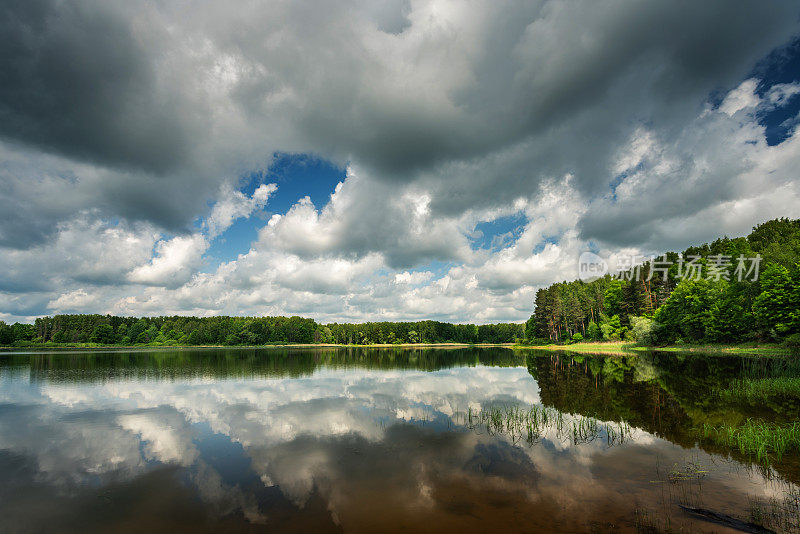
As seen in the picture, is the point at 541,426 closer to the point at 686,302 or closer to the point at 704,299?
the point at 704,299

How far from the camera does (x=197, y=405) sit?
25297 millimetres

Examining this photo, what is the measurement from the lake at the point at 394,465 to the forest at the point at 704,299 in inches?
1593

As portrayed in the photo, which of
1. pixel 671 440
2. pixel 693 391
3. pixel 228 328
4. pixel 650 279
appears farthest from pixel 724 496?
pixel 228 328

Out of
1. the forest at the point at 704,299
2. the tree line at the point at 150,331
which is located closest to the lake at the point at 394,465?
the forest at the point at 704,299

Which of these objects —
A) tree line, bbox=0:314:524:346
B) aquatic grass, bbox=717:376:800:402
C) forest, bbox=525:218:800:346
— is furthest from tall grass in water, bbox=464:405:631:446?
tree line, bbox=0:314:524:346

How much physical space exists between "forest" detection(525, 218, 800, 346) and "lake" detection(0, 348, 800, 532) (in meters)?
40.5

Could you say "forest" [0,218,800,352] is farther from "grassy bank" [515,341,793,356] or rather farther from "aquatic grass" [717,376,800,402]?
"aquatic grass" [717,376,800,402]

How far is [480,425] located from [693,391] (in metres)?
20.4

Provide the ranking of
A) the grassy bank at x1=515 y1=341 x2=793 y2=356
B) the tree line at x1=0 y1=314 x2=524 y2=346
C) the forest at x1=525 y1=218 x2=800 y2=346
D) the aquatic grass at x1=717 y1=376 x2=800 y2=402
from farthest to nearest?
the tree line at x1=0 y1=314 x2=524 y2=346
the forest at x1=525 y1=218 x2=800 y2=346
the grassy bank at x1=515 y1=341 x2=793 y2=356
the aquatic grass at x1=717 y1=376 x2=800 y2=402

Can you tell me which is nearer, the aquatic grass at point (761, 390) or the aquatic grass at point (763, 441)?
the aquatic grass at point (763, 441)

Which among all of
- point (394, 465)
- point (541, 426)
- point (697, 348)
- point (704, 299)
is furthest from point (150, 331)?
point (704, 299)

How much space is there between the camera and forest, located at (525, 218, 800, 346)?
50.5 metres

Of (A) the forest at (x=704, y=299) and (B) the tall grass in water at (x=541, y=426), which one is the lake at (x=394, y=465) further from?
(A) the forest at (x=704, y=299)

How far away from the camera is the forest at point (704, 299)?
50.5 m
